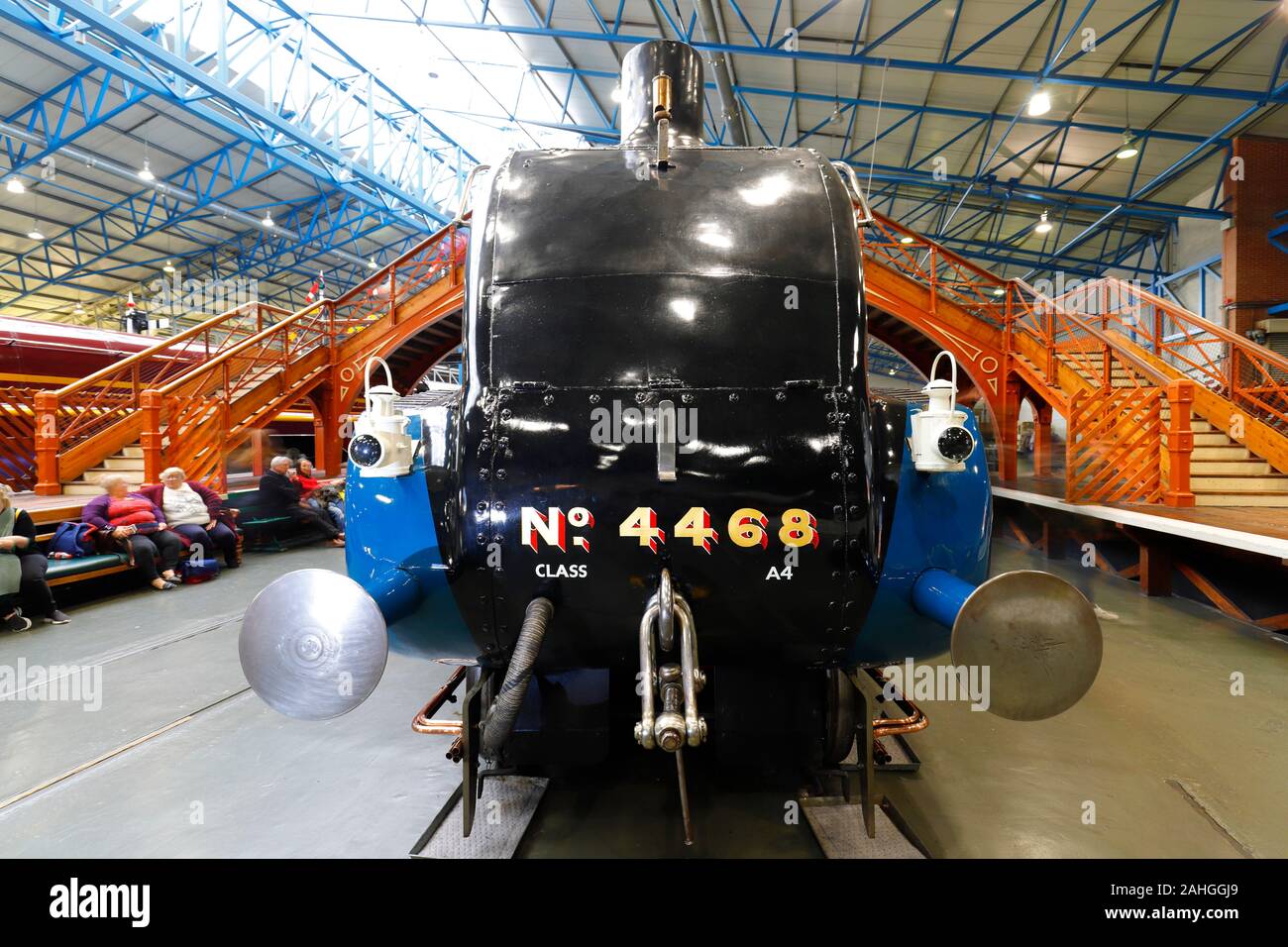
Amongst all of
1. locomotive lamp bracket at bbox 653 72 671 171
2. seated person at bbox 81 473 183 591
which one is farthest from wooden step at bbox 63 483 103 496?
locomotive lamp bracket at bbox 653 72 671 171

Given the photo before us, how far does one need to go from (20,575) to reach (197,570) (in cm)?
181

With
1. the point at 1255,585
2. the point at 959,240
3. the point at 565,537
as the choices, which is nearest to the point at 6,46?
the point at 565,537

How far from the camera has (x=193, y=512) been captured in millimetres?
7430

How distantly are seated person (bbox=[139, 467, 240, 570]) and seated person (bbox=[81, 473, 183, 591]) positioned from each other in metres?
0.16

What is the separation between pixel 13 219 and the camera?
19125 mm

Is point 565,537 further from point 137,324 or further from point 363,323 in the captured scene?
point 137,324

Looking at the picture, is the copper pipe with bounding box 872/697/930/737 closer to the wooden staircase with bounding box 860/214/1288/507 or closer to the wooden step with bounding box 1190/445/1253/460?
the wooden staircase with bounding box 860/214/1288/507

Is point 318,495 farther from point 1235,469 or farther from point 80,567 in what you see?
point 1235,469

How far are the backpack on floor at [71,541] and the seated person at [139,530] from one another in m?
0.14

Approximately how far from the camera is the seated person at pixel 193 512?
7.29 m

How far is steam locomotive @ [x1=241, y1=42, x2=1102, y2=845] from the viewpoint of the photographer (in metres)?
1.98

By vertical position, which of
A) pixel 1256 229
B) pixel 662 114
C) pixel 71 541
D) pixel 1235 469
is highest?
pixel 1256 229

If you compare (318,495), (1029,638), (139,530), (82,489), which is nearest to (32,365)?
(82,489)

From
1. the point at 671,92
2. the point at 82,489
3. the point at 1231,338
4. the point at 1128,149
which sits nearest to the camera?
the point at 671,92
